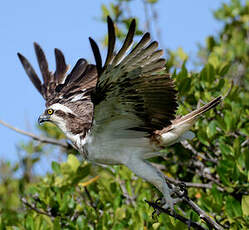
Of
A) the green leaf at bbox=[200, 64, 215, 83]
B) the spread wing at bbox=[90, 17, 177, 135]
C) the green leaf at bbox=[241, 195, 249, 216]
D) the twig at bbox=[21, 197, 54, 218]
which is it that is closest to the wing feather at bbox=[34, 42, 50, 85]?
the twig at bbox=[21, 197, 54, 218]

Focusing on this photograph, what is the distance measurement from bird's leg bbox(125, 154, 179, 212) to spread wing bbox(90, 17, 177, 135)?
0.25 metres

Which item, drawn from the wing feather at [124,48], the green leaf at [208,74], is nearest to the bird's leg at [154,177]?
the wing feather at [124,48]

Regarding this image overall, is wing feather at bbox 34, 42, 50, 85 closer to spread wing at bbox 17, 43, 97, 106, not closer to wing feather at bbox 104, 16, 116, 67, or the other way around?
spread wing at bbox 17, 43, 97, 106

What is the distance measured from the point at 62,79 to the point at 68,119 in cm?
112

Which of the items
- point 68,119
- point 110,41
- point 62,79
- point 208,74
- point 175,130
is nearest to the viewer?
point 110,41

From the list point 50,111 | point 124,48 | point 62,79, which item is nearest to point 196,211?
point 124,48

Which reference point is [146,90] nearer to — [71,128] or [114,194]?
[71,128]

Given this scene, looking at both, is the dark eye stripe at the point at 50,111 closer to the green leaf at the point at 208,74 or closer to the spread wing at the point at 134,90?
the spread wing at the point at 134,90

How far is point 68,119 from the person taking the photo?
396 centimetres

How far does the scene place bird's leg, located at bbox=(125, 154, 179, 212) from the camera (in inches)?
122

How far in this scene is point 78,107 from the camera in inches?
178

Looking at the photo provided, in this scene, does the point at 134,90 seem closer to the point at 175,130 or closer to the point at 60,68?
the point at 175,130

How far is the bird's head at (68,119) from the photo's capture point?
3775 millimetres

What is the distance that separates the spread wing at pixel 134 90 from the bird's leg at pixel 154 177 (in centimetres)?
25
